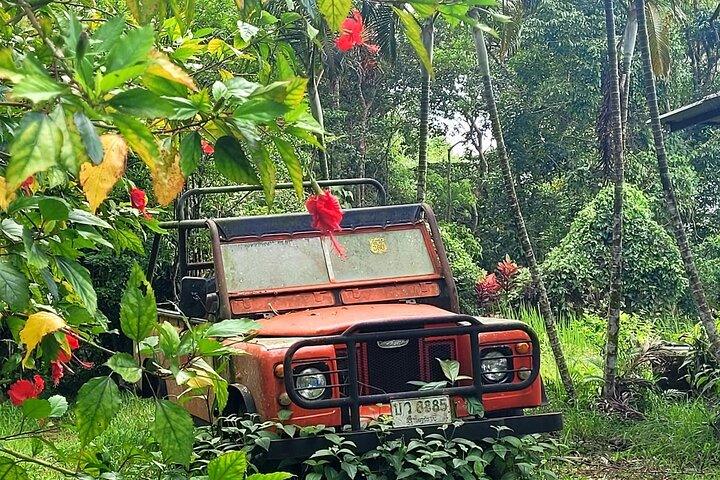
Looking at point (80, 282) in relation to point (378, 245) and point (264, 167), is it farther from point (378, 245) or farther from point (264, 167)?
point (378, 245)

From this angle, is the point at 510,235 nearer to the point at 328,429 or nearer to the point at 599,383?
the point at 599,383

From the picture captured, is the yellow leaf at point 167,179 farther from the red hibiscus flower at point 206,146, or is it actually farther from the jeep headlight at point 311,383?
the jeep headlight at point 311,383

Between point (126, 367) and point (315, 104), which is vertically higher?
point (315, 104)

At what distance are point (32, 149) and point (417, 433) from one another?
12.9 feet

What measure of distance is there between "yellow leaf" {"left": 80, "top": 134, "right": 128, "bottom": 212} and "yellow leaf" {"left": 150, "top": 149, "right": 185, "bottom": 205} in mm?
143

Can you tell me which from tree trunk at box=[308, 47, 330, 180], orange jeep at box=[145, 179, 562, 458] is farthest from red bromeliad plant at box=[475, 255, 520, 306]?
orange jeep at box=[145, 179, 562, 458]

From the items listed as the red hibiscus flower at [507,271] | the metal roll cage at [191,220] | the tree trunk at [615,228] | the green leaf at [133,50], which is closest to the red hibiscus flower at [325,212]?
the green leaf at [133,50]

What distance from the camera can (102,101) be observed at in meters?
1.03

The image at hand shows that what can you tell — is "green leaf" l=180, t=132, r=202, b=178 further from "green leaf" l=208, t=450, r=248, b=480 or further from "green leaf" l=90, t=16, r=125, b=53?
"green leaf" l=208, t=450, r=248, b=480

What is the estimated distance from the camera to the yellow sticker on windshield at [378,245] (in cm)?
618

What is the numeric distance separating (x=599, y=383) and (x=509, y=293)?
487 cm

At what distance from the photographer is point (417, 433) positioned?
15.4 ft

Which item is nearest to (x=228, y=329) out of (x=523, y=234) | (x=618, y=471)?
(x=618, y=471)

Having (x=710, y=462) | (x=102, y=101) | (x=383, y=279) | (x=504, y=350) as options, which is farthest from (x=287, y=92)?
(x=710, y=462)
